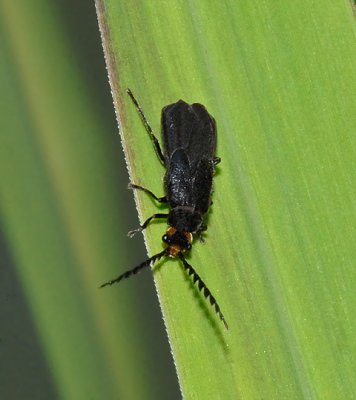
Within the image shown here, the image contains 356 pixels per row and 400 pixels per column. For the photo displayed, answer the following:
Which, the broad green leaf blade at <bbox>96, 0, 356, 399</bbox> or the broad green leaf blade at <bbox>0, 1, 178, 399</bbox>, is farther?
the broad green leaf blade at <bbox>0, 1, 178, 399</bbox>

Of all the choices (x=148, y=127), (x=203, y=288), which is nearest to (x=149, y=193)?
(x=148, y=127)

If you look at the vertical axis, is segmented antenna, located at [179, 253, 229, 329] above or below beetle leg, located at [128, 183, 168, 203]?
below

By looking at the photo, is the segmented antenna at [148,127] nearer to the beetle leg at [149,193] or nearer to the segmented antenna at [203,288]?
the beetle leg at [149,193]

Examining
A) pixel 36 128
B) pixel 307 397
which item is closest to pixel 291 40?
pixel 307 397

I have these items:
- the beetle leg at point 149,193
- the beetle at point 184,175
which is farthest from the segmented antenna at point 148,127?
the beetle leg at point 149,193

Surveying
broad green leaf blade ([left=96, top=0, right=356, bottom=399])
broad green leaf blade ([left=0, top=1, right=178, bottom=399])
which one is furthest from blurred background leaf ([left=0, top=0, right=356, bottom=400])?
broad green leaf blade ([left=0, top=1, right=178, bottom=399])

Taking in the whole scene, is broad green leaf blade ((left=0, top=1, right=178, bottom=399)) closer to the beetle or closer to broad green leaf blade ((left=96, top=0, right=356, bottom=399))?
the beetle

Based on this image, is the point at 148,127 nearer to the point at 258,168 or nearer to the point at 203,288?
the point at 258,168

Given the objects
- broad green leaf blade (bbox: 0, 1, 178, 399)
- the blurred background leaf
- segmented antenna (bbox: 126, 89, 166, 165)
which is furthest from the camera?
broad green leaf blade (bbox: 0, 1, 178, 399)
